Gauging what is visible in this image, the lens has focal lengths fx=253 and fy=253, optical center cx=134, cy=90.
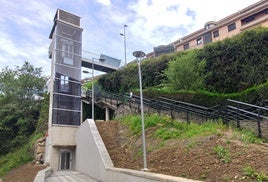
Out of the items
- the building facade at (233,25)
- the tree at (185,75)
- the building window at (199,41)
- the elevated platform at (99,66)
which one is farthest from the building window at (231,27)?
the tree at (185,75)

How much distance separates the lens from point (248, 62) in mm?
20625

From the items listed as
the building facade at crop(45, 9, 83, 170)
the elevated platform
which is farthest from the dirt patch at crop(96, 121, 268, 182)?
the elevated platform

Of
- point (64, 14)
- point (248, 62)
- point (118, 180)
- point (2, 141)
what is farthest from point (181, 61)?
point (2, 141)

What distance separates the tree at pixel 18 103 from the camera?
28.6 meters

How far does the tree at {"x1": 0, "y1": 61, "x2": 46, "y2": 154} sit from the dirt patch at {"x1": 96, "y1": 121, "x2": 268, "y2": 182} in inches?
823

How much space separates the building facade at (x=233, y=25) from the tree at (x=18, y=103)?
2503 cm

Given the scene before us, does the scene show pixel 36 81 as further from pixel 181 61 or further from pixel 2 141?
pixel 181 61

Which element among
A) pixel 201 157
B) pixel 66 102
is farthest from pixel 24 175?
pixel 201 157

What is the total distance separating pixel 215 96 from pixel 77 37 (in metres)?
16.9

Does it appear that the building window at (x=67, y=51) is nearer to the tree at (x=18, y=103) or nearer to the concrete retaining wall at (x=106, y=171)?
the tree at (x=18, y=103)

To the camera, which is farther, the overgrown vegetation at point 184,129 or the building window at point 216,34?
the building window at point 216,34

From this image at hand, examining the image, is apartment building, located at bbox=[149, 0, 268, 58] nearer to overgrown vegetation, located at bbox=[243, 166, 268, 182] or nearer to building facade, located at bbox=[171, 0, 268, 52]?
building facade, located at bbox=[171, 0, 268, 52]

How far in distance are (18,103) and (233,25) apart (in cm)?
3443

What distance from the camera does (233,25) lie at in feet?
136
